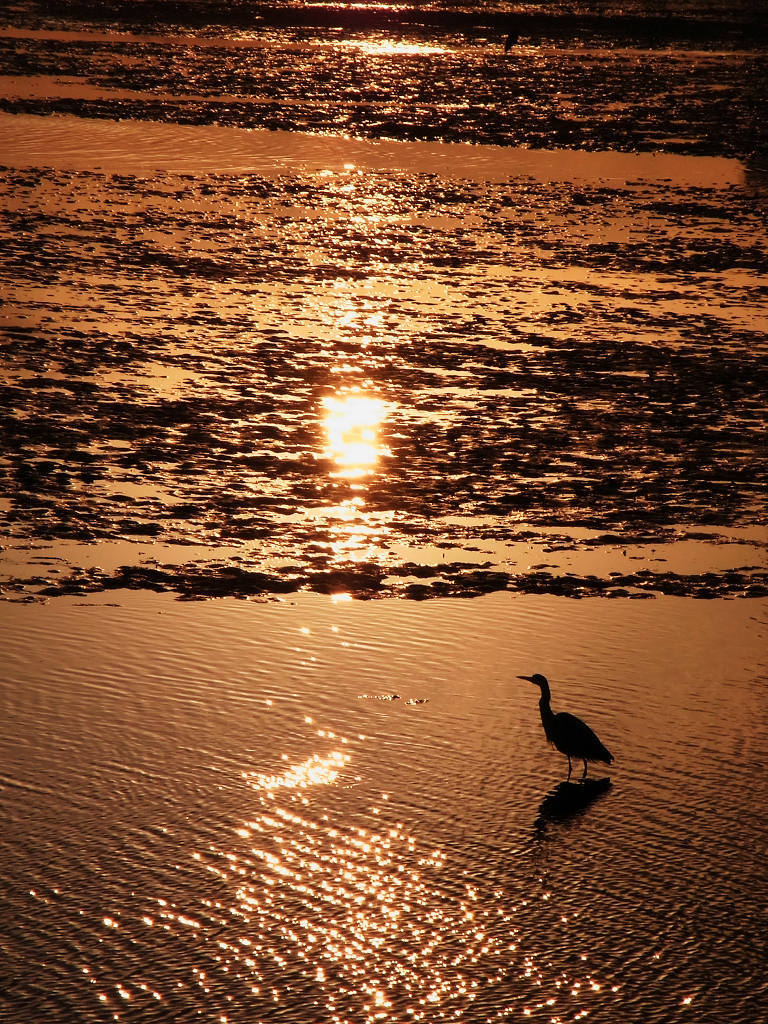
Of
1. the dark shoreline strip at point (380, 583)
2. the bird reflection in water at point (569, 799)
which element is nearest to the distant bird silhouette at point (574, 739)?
the bird reflection in water at point (569, 799)

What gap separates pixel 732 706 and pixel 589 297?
7704mm

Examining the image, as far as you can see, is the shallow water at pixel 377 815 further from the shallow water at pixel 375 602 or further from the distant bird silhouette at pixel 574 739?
the distant bird silhouette at pixel 574 739

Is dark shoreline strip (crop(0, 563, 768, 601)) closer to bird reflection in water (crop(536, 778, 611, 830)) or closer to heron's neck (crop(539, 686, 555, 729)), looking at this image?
heron's neck (crop(539, 686, 555, 729))

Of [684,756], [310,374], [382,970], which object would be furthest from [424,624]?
[310,374]

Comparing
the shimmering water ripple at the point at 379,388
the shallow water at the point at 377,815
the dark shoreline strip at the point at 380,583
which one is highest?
the shimmering water ripple at the point at 379,388

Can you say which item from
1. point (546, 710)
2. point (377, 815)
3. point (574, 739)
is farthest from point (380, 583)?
point (377, 815)

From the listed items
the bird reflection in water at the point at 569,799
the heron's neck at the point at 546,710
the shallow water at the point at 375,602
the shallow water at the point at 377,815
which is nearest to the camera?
the shallow water at the point at 377,815

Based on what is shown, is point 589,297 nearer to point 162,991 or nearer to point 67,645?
point 67,645

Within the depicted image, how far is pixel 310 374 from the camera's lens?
11.3 metres

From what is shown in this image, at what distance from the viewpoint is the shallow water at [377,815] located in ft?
15.7

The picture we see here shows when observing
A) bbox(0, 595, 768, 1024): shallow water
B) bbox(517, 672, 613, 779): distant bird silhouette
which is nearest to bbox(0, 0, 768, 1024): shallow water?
bbox(0, 595, 768, 1024): shallow water

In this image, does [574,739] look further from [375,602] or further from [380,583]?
[380,583]

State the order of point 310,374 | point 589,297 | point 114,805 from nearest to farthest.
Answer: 1. point 114,805
2. point 310,374
3. point 589,297

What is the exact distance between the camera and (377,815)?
577 centimetres
